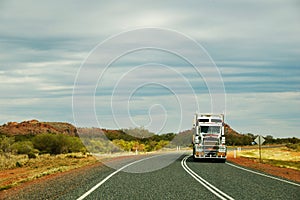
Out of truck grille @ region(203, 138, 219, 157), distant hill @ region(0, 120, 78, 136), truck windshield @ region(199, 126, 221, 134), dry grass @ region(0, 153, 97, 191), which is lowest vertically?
dry grass @ region(0, 153, 97, 191)

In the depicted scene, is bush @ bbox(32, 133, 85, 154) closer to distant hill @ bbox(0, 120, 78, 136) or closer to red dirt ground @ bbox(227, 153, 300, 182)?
red dirt ground @ bbox(227, 153, 300, 182)

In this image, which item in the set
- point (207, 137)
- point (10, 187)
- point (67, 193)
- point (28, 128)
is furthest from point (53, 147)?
point (28, 128)

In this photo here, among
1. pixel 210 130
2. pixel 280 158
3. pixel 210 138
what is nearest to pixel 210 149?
pixel 210 138

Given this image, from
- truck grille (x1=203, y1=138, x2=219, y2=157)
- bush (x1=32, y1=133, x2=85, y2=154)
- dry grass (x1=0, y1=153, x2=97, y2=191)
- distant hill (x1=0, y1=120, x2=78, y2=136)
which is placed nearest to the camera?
dry grass (x1=0, y1=153, x2=97, y2=191)

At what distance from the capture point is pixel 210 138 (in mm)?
34094

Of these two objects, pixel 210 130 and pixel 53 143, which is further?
pixel 53 143

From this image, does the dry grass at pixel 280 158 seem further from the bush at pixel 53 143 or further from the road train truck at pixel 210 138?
the bush at pixel 53 143

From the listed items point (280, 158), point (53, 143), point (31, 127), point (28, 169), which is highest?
point (31, 127)

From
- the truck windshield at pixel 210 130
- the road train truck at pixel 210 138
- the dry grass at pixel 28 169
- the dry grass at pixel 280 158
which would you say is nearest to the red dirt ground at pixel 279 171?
the road train truck at pixel 210 138

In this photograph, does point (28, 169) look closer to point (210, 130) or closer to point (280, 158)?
point (210, 130)

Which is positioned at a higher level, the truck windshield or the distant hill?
the distant hill

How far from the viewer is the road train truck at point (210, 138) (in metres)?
33.9

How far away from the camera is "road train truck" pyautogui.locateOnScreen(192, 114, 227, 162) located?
33.9m

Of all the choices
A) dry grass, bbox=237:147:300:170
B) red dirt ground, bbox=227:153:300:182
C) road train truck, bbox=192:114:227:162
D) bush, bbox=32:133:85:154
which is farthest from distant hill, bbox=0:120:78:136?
red dirt ground, bbox=227:153:300:182
